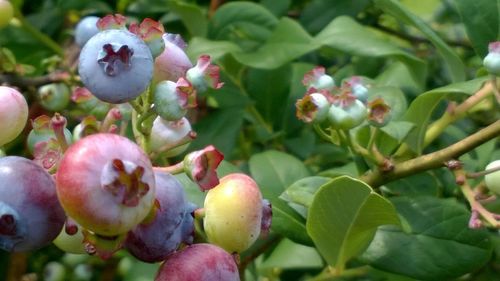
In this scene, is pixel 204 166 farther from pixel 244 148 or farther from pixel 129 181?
pixel 244 148

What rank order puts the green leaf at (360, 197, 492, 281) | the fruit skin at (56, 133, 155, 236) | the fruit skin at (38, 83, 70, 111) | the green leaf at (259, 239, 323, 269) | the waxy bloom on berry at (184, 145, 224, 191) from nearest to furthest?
1. the fruit skin at (56, 133, 155, 236)
2. the waxy bloom on berry at (184, 145, 224, 191)
3. the green leaf at (360, 197, 492, 281)
4. the green leaf at (259, 239, 323, 269)
5. the fruit skin at (38, 83, 70, 111)

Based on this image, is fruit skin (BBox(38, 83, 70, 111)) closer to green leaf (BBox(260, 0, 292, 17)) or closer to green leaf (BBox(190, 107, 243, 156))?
green leaf (BBox(190, 107, 243, 156))

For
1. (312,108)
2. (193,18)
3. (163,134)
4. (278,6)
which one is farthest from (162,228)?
(278,6)

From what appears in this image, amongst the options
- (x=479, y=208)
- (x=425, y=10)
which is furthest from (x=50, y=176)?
(x=425, y=10)

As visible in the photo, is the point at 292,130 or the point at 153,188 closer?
the point at 153,188

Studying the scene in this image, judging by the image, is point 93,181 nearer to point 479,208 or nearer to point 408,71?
point 479,208

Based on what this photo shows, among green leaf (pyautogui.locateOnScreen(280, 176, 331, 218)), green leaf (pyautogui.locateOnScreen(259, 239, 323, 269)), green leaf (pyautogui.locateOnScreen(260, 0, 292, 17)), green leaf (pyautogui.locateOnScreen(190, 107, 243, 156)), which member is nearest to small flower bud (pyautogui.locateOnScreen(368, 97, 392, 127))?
green leaf (pyautogui.locateOnScreen(280, 176, 331, 218))
